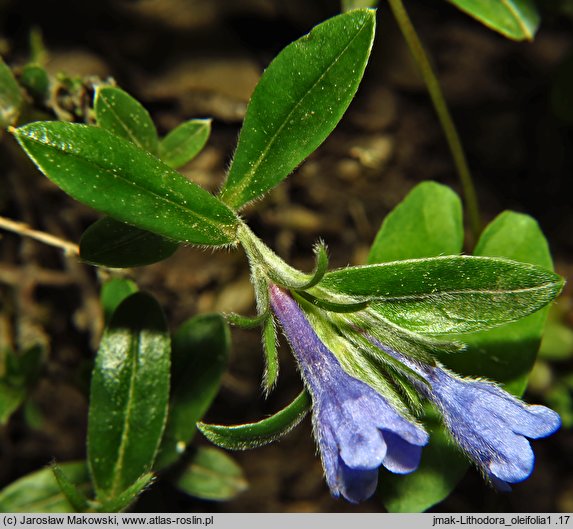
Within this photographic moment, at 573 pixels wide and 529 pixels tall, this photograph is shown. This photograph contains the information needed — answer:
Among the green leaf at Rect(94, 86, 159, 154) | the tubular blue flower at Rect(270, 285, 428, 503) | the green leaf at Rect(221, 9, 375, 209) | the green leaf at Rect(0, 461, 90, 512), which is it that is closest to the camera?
the tubular blue flower at Rect(270, 285, 428, 503)

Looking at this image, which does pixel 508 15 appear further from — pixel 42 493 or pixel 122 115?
pixel 42 493

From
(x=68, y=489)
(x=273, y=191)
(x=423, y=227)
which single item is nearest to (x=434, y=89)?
(x=423, y=227)

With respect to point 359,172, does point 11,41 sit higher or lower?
higher

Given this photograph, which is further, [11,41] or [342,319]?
[11,41]

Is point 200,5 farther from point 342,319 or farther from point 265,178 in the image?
point 342,319

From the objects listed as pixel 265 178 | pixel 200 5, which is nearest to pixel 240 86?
pixel 200 5

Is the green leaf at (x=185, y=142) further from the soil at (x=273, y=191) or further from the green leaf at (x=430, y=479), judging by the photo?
the green leaf at (x=430, y=479)

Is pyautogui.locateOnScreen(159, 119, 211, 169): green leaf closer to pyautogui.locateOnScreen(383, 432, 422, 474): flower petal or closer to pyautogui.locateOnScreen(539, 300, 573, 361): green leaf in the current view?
pyautogui.locateOnScreen(383, 432, 422, 474): flower petal

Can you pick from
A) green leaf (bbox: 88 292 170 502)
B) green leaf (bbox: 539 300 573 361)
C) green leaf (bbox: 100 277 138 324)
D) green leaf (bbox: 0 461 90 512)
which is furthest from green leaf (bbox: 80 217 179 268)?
green leaf (bbox: 539 300 573 361)
